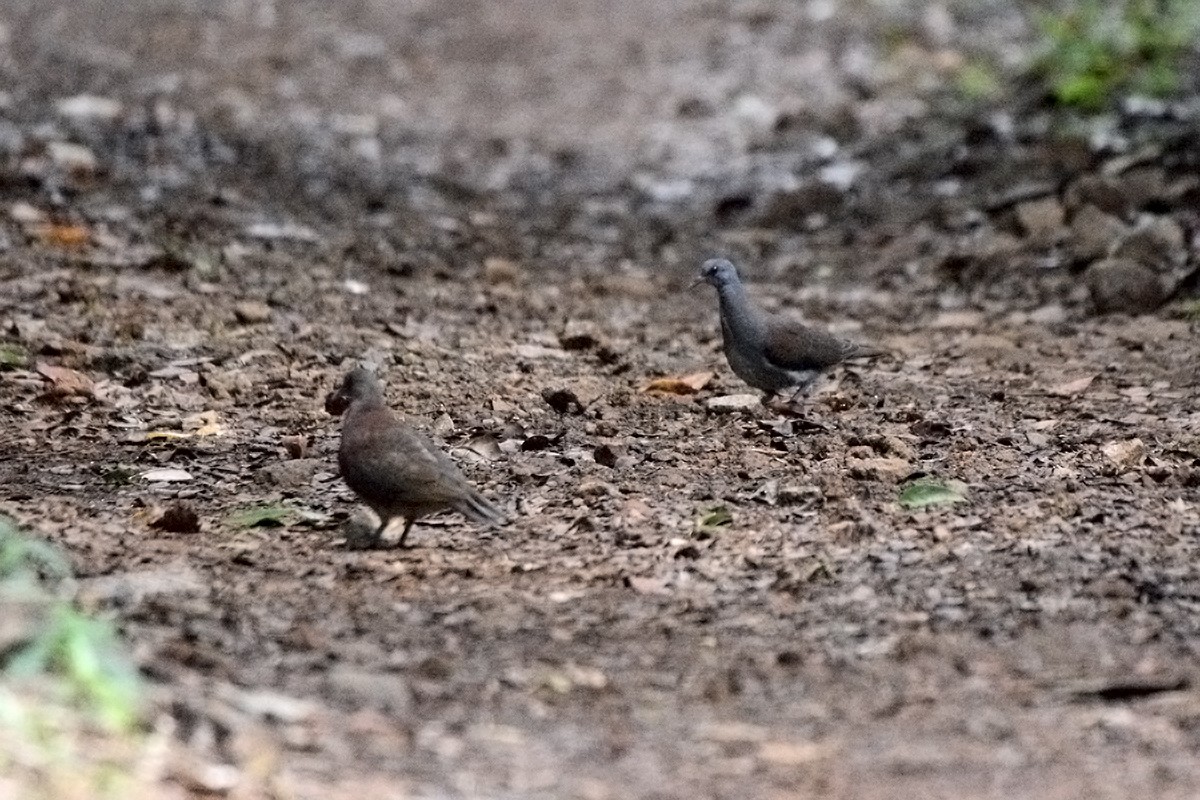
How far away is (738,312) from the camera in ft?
23.1

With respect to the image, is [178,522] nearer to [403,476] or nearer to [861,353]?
[403,476]

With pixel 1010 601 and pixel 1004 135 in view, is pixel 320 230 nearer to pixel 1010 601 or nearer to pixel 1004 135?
pixel 1004 135

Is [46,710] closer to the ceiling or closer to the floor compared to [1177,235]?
closer to the floor

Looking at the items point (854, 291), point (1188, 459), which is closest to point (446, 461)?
point (1188, 459)

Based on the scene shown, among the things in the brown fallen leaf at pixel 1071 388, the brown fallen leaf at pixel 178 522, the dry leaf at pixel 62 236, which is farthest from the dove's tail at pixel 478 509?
the dry leaf at pixel 62 236

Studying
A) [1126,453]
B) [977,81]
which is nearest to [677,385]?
[1126,453]

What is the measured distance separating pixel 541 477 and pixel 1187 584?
208 cm

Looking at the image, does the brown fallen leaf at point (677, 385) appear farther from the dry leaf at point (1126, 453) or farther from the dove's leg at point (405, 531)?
the dove's leg at point (405, 531)

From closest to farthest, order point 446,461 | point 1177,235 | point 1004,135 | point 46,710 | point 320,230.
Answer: point 46,710 → point 446,461 → point 1177,235 → point 320,230 → point 1004,135

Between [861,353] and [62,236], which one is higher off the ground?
[861,353]

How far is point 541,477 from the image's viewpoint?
6059 mm

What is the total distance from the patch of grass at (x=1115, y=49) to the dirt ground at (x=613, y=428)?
355 mm

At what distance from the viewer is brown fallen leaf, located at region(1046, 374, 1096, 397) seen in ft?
23.5

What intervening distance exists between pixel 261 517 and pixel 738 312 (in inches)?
87.4
